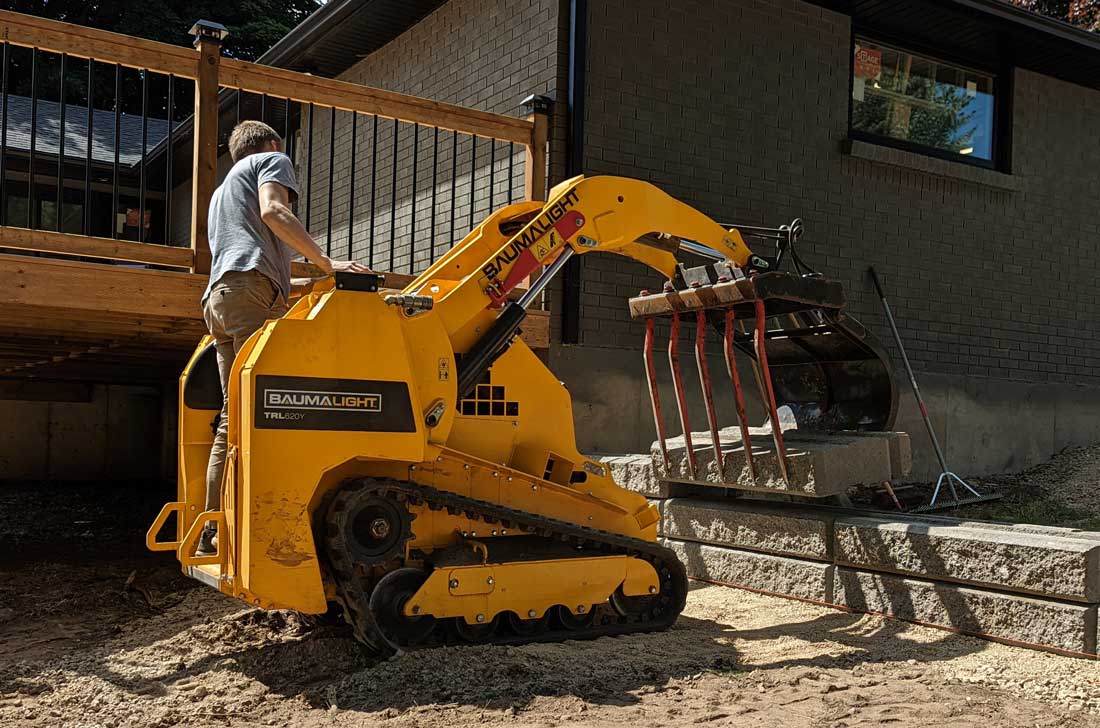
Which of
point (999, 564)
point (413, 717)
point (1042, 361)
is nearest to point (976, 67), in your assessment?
point (1042, 361)

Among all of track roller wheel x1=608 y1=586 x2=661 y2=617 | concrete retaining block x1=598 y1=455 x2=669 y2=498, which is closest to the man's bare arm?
track roller wheel x1=608 y1=586 x2=661 y2=617

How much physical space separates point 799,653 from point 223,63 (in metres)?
4.65

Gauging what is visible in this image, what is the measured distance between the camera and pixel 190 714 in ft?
12.1

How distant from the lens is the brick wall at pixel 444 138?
821cm

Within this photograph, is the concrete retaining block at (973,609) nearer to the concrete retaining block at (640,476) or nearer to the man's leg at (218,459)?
the concrete retaining block at (640,476)

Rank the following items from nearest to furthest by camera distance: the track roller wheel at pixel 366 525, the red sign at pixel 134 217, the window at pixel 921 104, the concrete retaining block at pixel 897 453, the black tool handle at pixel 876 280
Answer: the track roller wheel at pixel 366 525, the concrete retaining block at pixel 897 453, the black tool handle at pixel 876 280, the window at pixel 921 104, the red sign at pixel 134 217

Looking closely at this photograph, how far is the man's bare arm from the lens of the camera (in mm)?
4270

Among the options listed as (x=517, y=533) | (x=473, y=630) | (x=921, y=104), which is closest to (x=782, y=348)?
(x=517, y=533)

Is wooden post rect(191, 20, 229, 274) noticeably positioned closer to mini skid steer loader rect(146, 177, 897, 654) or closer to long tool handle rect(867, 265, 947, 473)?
mini skid steer loader rect(146, 177, 897, 654)

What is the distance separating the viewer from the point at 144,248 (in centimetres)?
577

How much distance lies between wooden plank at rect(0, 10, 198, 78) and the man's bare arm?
5.79ft

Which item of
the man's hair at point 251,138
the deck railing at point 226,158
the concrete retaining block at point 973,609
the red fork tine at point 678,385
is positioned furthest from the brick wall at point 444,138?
the concrete retaining block at point 973,609

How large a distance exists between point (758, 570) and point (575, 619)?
5.18 feet

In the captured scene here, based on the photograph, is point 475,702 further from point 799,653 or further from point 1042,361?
point 1042,361
